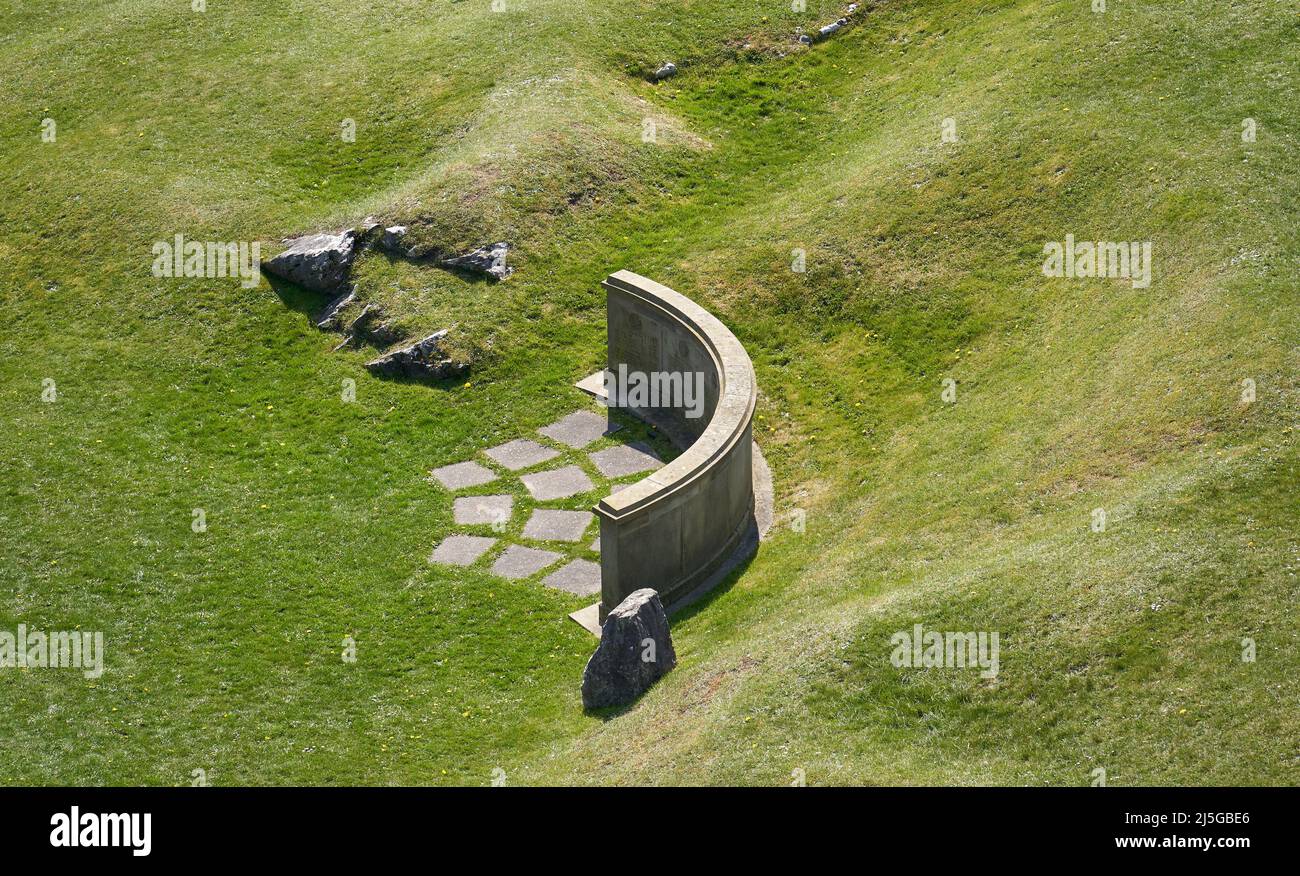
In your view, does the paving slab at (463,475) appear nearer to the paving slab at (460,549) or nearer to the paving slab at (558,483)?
the paving slab at (558,483)

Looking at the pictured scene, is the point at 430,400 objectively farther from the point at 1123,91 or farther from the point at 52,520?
the point at 1123,91

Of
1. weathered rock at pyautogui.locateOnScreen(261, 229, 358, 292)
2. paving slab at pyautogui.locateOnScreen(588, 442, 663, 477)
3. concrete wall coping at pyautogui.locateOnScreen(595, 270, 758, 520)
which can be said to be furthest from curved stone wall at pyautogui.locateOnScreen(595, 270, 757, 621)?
weathered rock at pyautogui.locateOnScreen(261, 229, 358, 292)

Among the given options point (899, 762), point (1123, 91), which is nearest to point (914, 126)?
point (1123, 91)

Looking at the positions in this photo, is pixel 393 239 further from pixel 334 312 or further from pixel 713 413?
pixel 713 413

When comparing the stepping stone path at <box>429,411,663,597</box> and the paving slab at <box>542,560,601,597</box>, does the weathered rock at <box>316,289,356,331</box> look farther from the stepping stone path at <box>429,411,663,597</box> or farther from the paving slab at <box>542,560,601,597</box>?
the paving slab at <box>542,560,601,597</box>

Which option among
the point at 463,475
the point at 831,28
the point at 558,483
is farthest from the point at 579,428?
the point at 831,28

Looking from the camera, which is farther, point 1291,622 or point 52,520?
point 52,520
